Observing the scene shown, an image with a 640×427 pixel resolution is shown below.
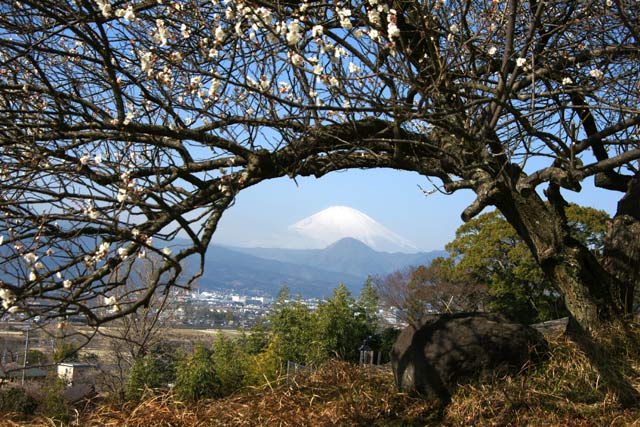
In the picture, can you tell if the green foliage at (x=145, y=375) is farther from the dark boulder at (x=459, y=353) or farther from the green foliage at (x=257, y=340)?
the dark boulder at (x=459, y=353)

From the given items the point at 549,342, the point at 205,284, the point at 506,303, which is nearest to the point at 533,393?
the point at 549,342

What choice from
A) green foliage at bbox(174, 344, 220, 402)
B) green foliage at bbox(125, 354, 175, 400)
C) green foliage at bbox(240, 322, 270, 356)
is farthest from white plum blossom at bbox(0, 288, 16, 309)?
green foliage at bbox(240, 322, 270, 356)

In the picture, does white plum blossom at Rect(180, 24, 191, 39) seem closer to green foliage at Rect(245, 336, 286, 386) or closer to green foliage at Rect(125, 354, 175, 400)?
green foliage at Rect(245, 336, 286, 386)

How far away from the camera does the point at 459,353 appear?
515 centimetres

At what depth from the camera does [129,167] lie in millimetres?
4301

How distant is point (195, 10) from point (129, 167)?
1360mm

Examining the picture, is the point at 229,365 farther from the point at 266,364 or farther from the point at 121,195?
the point at 121,195

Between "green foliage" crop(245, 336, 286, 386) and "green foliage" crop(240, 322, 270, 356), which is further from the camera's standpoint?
"green foliage" crop(240, 322, 270, 356)

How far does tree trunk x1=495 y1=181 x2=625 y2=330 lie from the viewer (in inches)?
215

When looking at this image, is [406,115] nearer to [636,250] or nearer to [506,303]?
[636,250]

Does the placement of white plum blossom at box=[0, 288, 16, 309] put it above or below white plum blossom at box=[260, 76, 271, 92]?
below

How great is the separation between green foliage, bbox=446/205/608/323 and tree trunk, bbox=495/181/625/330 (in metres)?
11.7

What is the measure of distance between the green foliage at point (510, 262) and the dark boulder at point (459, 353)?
12.4 meters

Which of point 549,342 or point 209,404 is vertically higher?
point 549,342
